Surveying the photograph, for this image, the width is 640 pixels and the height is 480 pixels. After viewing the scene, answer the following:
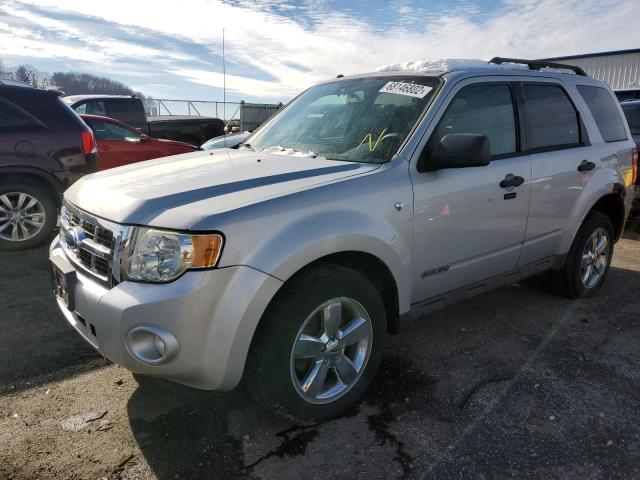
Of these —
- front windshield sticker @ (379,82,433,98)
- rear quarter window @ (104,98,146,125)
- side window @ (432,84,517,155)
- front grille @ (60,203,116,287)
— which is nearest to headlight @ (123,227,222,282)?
front grille @ (60,203,116,287)

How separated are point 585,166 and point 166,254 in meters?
3.27

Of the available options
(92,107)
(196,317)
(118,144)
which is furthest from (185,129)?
(196,317)

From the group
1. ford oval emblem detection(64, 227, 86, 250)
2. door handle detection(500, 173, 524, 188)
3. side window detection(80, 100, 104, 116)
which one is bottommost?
ford oval emblem detection(64, 227, 86, 250)

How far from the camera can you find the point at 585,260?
4.38 meters

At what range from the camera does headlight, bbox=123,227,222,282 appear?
209cm

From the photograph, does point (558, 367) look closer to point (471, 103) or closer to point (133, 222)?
point (471, 103)

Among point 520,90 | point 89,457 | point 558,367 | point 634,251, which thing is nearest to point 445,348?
point 558,367

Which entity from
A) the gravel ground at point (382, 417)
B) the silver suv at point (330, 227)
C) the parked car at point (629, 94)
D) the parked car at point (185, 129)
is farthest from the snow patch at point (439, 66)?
the parked car at point (185, 129)

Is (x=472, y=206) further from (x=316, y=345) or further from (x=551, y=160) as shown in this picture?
(x=316, y=345)

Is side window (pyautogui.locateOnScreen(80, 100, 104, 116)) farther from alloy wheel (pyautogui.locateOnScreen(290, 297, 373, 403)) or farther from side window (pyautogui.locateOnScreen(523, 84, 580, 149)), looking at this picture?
alloy wheel (pyautogui.locateOnScreen(290, 297, 373, 403))

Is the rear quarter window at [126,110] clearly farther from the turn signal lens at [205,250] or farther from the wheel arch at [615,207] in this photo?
the turn signal lens at [205,250]

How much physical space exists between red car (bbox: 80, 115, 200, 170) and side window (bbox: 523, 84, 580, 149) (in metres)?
6.64

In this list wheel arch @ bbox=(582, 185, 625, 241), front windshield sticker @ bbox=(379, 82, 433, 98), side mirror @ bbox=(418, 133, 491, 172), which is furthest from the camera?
wheel arch @ bbox=(582, 185, 625, 241)

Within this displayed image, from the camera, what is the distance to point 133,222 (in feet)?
7.16
